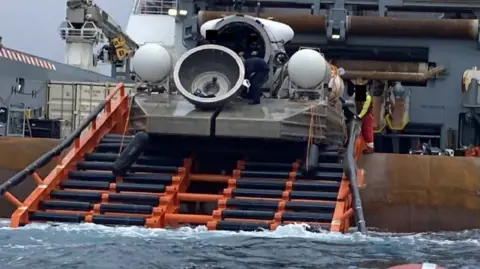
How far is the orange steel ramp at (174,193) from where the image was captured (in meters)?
12.6

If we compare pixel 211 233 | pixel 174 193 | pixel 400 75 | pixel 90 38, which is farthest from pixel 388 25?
pixel 211 233

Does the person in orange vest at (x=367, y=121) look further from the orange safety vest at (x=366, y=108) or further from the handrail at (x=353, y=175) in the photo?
the handrail at (x=353, y=175)

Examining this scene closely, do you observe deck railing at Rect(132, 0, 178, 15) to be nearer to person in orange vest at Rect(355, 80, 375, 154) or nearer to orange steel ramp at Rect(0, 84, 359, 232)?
person in orange vest at Rect(355, 80, 375, 154)

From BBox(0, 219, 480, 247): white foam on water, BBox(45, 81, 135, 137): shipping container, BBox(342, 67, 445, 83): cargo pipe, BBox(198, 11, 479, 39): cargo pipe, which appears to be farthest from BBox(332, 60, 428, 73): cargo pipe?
BBox(0, 219, 480, 247): white foam on water

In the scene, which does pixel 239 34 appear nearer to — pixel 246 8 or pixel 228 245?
pixel 228 245

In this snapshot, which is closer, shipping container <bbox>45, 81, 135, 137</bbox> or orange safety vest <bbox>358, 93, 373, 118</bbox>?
orange safety vest <bbox>358, 93, 373, 118</bbox>

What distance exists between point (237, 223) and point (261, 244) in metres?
1.51

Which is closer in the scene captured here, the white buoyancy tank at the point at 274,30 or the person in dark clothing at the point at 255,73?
the person in dark clothing at the point at 255,73

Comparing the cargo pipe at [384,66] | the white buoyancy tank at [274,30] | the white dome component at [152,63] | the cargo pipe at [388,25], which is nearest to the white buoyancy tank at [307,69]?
the white buoyancy tank at [274,30]

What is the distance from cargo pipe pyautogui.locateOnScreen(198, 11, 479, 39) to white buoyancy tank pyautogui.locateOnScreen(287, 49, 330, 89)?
8590 millimetres

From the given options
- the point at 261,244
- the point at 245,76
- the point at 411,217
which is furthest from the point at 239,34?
the point at 261,244

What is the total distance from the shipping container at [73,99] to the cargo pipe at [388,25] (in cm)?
305

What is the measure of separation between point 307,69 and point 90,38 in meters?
18.1

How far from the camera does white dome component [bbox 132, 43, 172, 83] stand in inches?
591
